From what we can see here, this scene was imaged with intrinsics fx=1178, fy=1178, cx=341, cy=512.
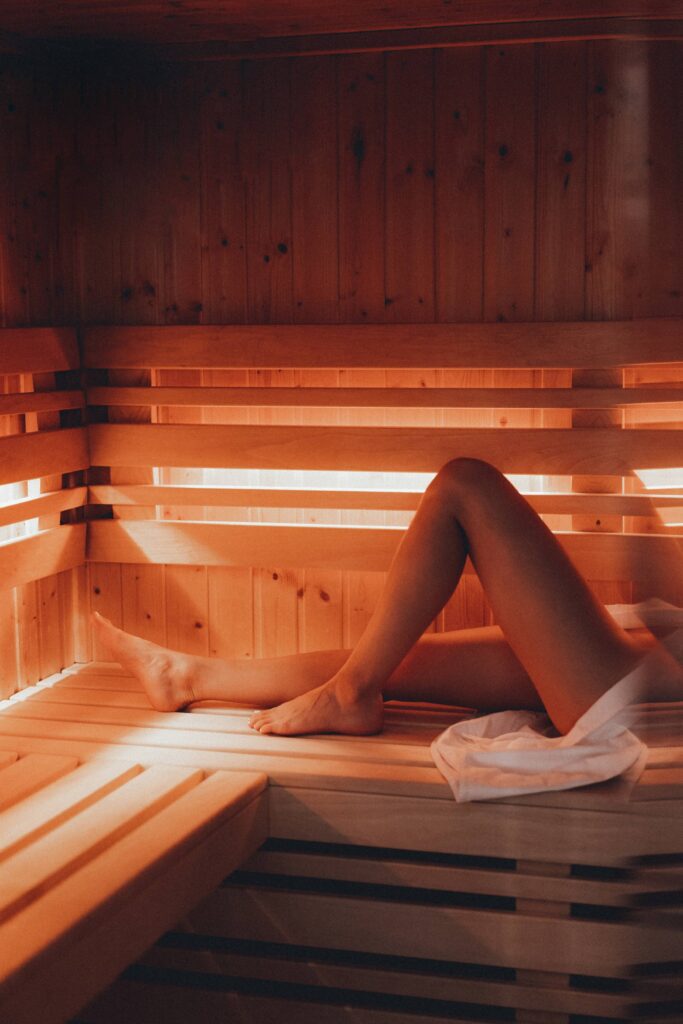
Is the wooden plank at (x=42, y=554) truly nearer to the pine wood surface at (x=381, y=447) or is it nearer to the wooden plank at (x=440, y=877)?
the pine wood surface at (x=381, y=447)

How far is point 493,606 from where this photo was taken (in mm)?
2207

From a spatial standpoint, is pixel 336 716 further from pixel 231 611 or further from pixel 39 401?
pixel 39 401

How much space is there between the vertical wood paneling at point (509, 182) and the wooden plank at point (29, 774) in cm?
133

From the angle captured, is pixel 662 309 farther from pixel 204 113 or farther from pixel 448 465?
pixel 204 113

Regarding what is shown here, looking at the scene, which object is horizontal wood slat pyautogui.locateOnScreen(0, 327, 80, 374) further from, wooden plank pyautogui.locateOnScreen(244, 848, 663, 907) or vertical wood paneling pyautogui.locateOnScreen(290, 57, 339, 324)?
wooden plank pyautogui.locateOnScreen(244, 848, 663, 907)

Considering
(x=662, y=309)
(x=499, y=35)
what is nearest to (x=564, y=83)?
(x=499, y=35)

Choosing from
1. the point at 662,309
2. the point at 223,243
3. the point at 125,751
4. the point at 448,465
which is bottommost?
the point at 125,751

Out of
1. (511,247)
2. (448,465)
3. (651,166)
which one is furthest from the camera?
(511,247)

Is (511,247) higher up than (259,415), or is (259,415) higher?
(511,247)

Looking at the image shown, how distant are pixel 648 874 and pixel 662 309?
121 centimetres

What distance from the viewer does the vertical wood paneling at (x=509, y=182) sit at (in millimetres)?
2564

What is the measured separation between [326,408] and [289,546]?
34 centimetres

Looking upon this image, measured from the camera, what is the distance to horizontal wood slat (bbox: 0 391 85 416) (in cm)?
254

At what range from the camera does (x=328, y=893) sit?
2.07 m
